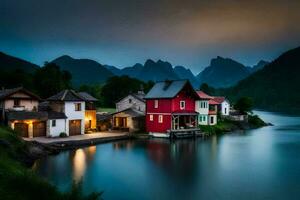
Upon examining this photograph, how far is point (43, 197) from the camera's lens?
1244cm

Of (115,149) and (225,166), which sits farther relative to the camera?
(115,149)

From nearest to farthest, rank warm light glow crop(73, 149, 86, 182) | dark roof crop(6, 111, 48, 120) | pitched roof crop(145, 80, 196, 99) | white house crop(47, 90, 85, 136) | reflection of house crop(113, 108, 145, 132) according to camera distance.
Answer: warm light glow crop(73, 149, 86, 182) → dark roof crop(6, 111, 48, 120) → white house crop(47, 90, 85, 136) → pitched roof crop(145, 80, 196, 99) → reflection of house crop(113, 108, 145, 132)

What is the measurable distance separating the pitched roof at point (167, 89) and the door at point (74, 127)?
1275 cm

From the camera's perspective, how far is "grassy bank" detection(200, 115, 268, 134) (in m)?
55.7

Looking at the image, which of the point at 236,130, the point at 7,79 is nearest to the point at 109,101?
the point at 7,79

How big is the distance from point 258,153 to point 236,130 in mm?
27285

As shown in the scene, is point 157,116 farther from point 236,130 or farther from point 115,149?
point 236,130

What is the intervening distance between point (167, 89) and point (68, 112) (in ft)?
55.5

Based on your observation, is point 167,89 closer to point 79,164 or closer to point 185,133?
point 185,133

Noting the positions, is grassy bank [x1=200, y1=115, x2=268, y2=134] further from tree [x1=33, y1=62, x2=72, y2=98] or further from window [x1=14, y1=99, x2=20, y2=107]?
tree [x1=33, y1=62, x2=72, y2=98]

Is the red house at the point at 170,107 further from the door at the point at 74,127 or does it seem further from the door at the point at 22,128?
the door at the point at 22,128

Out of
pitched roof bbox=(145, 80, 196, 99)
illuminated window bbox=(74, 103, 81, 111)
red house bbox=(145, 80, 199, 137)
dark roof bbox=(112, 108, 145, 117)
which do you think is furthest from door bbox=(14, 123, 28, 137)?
pitched roof bbox=(145, 80, 196, 99)

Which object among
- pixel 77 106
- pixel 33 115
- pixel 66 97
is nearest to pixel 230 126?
pixel 77 106

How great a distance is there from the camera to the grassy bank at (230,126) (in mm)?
55719
